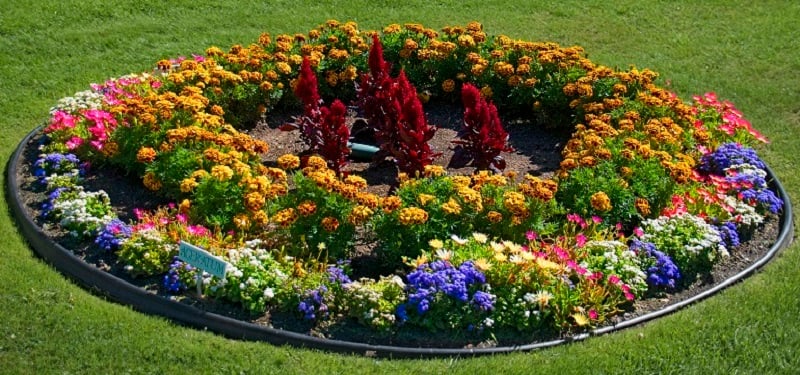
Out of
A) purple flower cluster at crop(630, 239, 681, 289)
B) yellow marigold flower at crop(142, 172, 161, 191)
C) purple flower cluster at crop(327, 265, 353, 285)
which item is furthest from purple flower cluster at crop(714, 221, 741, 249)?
yellow marigold flower at crop(142, 172, 161, 191)

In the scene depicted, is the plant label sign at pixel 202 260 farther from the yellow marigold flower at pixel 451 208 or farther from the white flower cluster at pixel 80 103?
the white flower cluster at pixel 80 103

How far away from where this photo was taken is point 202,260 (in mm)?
6199

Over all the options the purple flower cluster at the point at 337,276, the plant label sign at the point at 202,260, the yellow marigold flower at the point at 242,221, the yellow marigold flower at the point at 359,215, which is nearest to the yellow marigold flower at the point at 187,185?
the yellow marigold flower at the point at 242,221

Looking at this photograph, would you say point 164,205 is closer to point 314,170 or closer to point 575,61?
point 314,170

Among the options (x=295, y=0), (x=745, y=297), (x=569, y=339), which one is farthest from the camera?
(x=295, y=0)

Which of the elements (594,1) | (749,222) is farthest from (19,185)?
(594,1)

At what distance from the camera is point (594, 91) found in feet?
30.6

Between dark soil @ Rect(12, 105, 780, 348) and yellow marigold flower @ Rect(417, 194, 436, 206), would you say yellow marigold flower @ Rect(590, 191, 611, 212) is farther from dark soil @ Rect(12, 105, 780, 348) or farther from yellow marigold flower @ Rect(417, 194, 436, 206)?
yellow marigold flower @ Rect(417, 194, 436, 206)

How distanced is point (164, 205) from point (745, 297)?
175 inches

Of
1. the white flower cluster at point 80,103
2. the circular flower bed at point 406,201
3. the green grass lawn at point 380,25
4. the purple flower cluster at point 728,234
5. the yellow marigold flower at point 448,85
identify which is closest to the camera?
the green grass lawn at point 380,25

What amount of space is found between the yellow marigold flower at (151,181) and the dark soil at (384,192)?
0.27 metres

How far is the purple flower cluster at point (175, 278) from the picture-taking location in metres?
6.62

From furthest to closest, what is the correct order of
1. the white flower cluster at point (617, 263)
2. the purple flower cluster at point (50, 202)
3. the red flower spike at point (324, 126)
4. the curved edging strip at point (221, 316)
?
the red flower spike at point (324, 126)
the purple flower cluster at point (50, 202)
the white flower cluster at point (617, 263)
the curved edging strip at point (221, 316)

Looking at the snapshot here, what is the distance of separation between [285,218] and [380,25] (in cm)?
587
